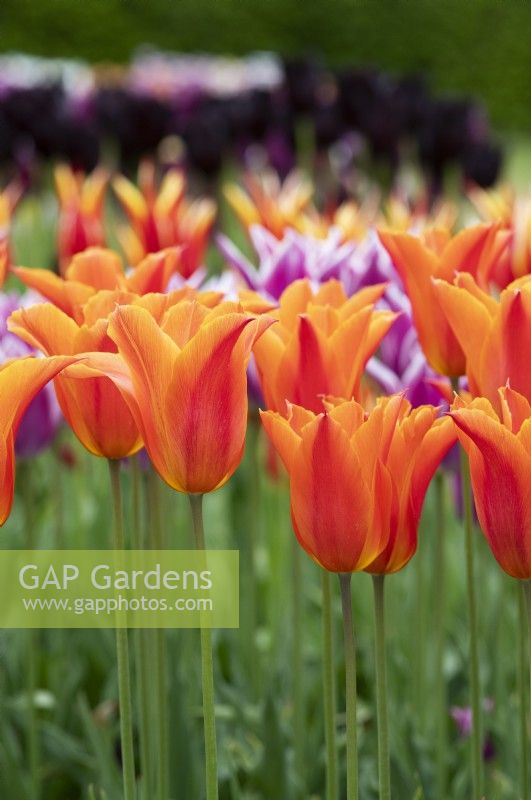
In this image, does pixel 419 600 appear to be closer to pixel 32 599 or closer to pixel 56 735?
pixel 56 735

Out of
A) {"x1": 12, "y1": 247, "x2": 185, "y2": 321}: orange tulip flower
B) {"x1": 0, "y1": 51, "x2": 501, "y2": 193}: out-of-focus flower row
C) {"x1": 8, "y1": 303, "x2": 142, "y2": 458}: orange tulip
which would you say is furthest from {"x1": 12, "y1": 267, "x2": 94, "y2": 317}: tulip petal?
{"x1": 0, "y1": 51, "x2": 501, "y2": 193}: out-of-focus flower row

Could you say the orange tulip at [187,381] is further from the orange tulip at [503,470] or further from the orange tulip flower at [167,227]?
the orange tulip flower at [167,227]

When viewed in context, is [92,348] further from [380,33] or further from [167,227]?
[380,33]

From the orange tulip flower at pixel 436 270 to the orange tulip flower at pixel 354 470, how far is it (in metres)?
0.22

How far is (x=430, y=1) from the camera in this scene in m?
12.8

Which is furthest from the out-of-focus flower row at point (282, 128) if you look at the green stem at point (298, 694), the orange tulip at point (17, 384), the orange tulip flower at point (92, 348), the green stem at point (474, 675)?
the orange tulip at point (17, 384)

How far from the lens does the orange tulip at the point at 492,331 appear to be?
96 centimetres

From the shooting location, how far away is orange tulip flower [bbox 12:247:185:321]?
3.61ft

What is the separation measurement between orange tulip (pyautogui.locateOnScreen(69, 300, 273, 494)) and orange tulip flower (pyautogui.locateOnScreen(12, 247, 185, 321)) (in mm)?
192

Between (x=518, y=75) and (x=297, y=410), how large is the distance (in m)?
12.6

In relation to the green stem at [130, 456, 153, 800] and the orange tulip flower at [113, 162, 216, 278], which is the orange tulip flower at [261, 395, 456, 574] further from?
the orange tulip flower at [113, 162, 216, 278]

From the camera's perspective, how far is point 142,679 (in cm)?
135

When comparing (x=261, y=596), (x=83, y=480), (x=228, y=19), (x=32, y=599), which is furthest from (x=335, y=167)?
(x=228, y=19)

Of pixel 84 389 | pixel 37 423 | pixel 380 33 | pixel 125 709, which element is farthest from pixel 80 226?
pixel 380 33
